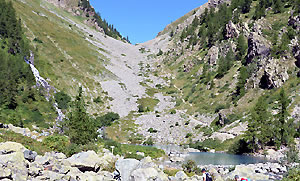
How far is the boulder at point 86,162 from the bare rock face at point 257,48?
218ft

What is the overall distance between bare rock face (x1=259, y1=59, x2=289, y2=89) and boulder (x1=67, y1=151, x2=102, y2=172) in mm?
57160

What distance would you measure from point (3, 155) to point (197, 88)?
8173 centimetres

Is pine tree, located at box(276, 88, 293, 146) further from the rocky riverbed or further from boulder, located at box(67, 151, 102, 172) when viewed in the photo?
boulder, located at box(67, 151, 102, 172)

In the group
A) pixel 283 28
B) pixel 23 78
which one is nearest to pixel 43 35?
pixel 23 78

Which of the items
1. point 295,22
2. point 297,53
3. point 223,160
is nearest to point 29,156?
point 223,160

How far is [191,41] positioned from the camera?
131 m

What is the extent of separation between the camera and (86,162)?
16.7 metres

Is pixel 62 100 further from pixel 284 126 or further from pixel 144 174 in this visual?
pixel 144 174

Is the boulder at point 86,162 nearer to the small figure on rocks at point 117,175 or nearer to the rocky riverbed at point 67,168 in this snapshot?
the rocky riverbed at point 67,168

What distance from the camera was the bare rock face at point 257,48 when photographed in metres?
72.3

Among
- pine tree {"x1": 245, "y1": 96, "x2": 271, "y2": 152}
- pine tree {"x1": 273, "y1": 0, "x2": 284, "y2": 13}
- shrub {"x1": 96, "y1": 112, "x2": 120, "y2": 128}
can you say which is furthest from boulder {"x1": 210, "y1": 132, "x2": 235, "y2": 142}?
pine tree {"x1": 273, "y1": 0, "x2": 284, "y2": 13}

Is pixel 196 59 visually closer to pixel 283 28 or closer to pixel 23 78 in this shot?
pixel 283 28

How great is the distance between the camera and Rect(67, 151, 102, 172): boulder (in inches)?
640

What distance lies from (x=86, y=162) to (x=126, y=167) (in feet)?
9.14
